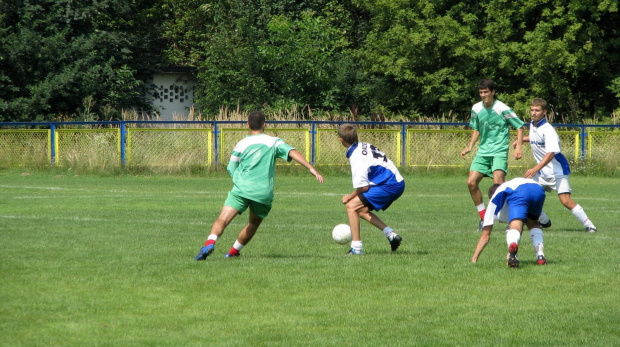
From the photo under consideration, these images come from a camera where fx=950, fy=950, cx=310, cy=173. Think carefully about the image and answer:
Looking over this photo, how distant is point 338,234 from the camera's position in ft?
35.0

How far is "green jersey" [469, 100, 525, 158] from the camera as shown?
1338cm

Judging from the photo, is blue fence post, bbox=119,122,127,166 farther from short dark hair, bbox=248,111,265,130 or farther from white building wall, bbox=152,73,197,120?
white building wall, bbox=152,73,197,120

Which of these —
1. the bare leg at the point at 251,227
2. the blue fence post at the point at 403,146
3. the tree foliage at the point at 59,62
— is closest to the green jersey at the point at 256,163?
the bare leg at the point at 251,227

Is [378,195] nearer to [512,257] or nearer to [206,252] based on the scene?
[512,257]

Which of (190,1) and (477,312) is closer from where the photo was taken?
(477,312)

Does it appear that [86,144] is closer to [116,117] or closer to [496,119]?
[116,117]

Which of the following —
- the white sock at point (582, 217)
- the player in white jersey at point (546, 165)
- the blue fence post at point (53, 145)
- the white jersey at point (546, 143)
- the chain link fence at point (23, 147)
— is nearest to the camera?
the white jersey at point (546, 143)

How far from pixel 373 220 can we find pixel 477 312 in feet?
11.6

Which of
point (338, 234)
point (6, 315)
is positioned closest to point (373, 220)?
point (338, 234)

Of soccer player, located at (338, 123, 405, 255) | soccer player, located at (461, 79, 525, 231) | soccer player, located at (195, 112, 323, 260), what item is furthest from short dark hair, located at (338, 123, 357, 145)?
soccer player, located at (461, 79, 525, 231)

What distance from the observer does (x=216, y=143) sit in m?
28.7

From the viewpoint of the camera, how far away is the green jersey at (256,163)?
972 centimetres

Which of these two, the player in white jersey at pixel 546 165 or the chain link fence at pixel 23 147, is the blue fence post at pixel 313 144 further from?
the player in white jersey at pixel 546 165

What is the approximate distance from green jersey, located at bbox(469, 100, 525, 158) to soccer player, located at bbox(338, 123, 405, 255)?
338 cm
